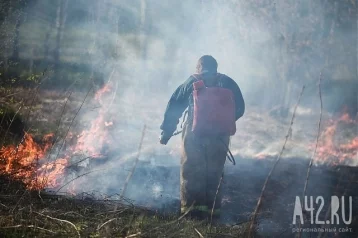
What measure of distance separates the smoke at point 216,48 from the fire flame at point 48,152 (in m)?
2.27

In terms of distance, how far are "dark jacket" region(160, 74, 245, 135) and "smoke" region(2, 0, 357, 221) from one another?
6165mm

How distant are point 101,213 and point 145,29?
26.1 metres

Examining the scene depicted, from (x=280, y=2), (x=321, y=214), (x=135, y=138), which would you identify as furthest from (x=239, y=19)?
(x=321, y=214)

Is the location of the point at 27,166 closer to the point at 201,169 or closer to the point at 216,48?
the point at 201,169

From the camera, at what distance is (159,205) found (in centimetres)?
525

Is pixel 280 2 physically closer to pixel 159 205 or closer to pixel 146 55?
pixel 146 55

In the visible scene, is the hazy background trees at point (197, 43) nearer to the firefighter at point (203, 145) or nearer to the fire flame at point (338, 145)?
the fire flame at point (338, 145)

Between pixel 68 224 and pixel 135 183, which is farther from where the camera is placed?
pixel 135 183

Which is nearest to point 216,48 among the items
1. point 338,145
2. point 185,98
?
point 338,145

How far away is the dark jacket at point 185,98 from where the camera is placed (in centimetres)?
452

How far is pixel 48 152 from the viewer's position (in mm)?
6312

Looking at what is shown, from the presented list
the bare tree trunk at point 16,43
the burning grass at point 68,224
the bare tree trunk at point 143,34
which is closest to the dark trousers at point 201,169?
the burning grass at point 68,224

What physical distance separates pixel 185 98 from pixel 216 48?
17507 mm

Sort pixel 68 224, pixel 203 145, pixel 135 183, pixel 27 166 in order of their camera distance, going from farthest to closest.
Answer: pixel 135 183, pixel 203 145, pixel 27 166, pixel 68 224
